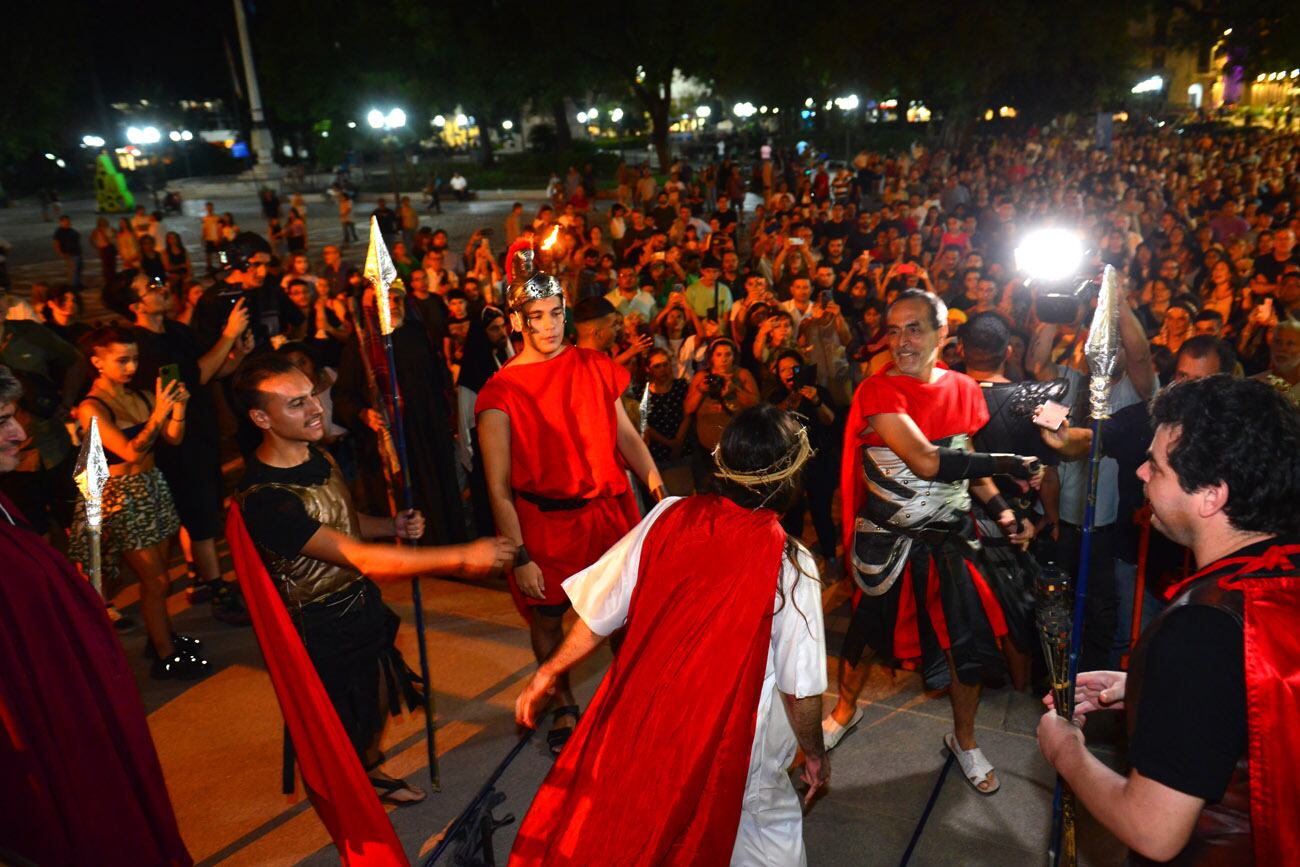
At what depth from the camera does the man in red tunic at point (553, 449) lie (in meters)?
4.18

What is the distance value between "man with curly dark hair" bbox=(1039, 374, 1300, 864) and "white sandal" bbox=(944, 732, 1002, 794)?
81.9 inches

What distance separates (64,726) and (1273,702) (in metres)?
3.25

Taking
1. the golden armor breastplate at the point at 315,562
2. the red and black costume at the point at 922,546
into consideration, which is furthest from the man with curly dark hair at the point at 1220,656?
the golden armor breastplate at the point at 315,562

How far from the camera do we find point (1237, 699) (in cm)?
188

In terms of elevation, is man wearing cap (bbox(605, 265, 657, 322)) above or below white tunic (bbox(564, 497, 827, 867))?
above

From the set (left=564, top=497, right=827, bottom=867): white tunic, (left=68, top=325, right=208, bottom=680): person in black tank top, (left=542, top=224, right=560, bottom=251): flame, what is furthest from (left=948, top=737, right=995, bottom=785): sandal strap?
(left=68, top=325, right=208, bottom=680): person in black tank top

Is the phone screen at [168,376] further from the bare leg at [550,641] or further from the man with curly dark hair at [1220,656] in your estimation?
the man with curly dark hair at [1220,656]

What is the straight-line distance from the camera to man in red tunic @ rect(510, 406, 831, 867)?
2.71 m

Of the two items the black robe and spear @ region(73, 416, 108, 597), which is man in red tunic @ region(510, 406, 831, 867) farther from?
the black robe

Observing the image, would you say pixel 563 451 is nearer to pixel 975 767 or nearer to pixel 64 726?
pixel 64 726

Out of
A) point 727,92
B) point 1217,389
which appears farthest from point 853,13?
point 1217,389

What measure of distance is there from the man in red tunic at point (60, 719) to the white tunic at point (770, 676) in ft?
5.17

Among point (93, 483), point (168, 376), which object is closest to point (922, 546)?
point (93, 483)

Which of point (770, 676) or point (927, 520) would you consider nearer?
point (770, 676)
